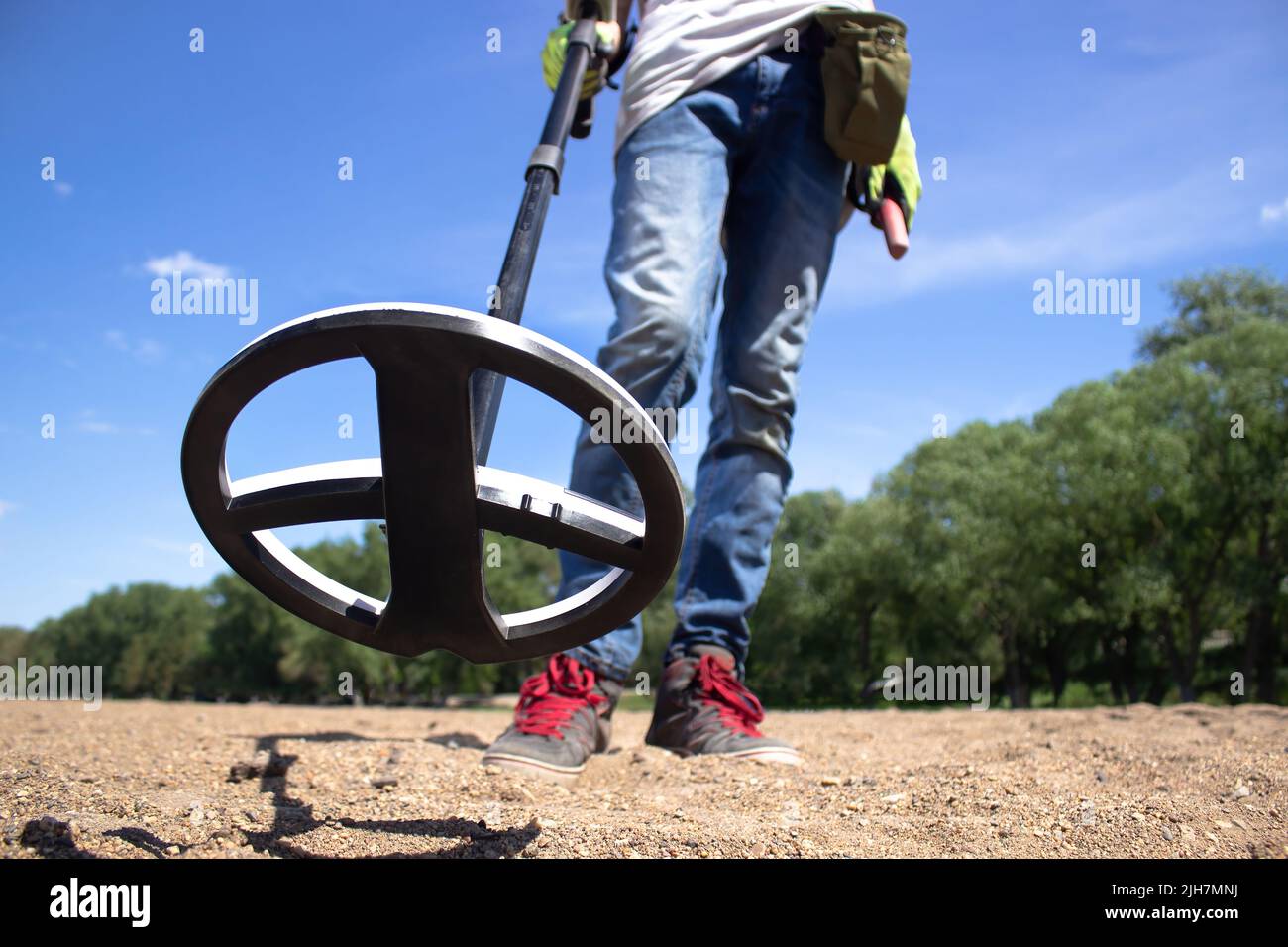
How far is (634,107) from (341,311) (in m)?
1.75

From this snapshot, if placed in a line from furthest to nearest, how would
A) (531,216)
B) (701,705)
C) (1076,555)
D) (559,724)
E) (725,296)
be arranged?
(1076,555) → (725,296) → (701,705) → (559,724) → (531,216)

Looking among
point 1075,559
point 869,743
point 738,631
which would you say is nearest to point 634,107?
point 738,631

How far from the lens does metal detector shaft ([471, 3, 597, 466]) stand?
1363 millimetres

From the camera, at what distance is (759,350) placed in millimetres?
2547

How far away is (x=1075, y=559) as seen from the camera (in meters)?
20.9

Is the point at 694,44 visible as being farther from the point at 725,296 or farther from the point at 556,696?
the point at 556,696

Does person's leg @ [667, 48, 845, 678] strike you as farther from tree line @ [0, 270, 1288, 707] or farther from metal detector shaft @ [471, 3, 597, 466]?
tree line @ [0, 270, 1288, 707]

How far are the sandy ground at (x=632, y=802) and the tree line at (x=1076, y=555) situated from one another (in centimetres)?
1613

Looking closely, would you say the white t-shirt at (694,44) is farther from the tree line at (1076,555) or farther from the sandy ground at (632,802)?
the tree line at (1076,555)

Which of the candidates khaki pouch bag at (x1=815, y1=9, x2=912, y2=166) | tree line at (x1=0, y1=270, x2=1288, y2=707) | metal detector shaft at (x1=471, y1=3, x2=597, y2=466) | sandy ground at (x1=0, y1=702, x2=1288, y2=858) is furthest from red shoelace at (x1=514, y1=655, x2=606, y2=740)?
tree line at (x1=0, y1=270, x2=1288, y2=707)

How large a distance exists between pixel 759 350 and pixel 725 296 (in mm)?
291

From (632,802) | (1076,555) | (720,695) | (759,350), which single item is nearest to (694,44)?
(759,350)

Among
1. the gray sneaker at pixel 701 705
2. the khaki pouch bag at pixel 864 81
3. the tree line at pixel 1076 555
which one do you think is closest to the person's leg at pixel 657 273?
the gray sneaker at pixel 701 705
